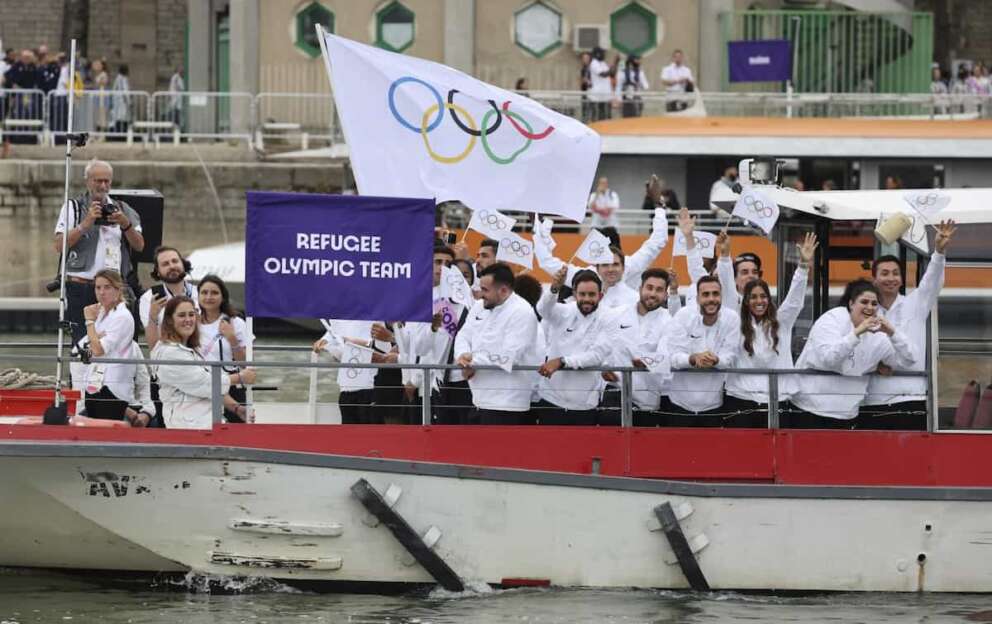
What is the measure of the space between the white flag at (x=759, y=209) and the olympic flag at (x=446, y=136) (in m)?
1.23

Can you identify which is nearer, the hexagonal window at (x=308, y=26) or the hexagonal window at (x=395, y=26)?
the hexagonal window at (x=395, y=26)

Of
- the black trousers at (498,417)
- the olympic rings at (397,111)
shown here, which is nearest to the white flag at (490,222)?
the olympic rings at (397,111)

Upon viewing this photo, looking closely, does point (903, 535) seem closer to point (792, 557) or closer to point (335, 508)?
point (792, 557)

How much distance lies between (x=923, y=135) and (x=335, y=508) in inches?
702

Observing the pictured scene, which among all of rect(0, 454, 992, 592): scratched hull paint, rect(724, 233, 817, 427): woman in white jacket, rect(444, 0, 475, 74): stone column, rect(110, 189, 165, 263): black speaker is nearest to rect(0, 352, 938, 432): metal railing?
rect(724, 233, 817, 427): woman in white jacket

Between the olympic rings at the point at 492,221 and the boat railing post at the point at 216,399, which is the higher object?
the olympic rings at the point at 492,221

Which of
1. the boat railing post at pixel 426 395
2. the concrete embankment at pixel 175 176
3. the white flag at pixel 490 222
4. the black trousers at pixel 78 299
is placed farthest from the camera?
the concrete embankment at pixel 175 176

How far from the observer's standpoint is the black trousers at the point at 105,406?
43.5 feet

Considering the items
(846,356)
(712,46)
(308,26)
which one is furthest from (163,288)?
(712,46)

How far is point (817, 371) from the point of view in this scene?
42.2ft

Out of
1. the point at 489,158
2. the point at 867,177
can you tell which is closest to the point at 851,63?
the point at 867,177

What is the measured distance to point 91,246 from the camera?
1443cm

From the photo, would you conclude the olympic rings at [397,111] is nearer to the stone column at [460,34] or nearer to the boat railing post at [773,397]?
the boat railing post at [773,397]

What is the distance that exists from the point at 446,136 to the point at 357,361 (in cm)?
158
